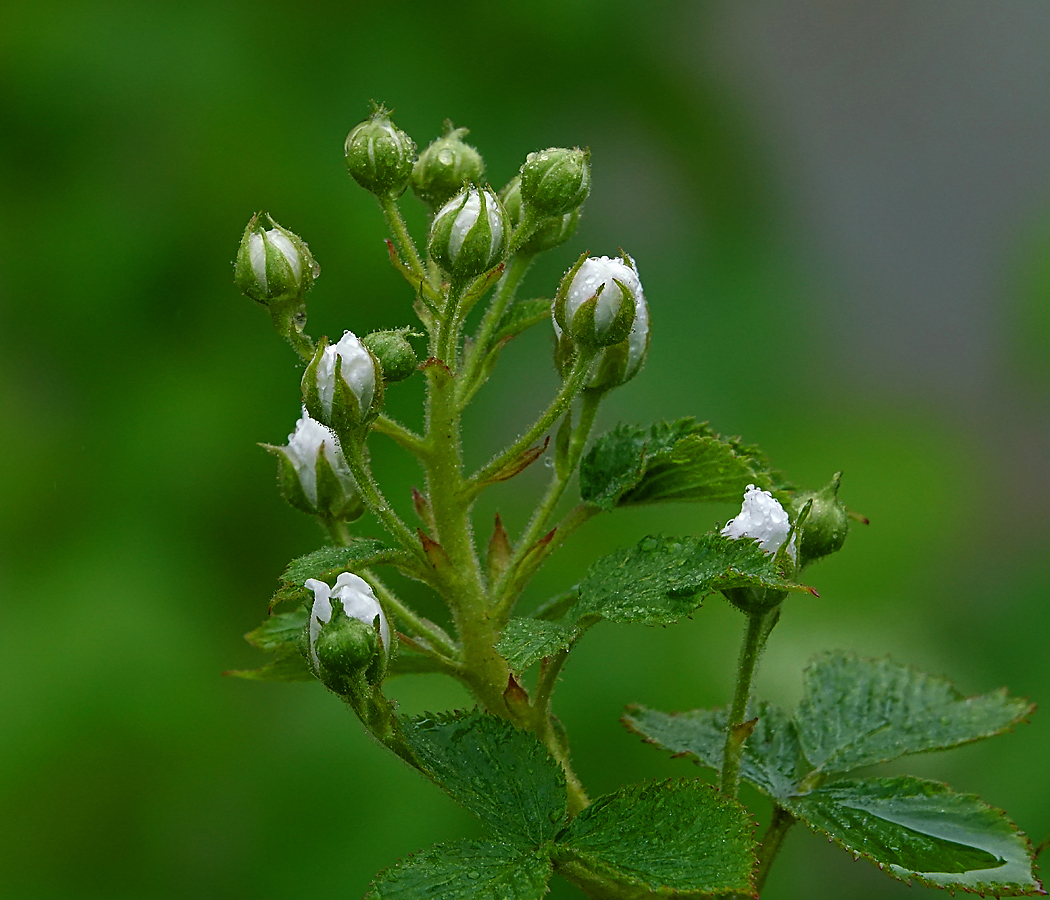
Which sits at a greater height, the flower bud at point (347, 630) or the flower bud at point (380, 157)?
the flower bud at point (380, 157)

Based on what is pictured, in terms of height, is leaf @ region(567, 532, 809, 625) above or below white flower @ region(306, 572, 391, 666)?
above

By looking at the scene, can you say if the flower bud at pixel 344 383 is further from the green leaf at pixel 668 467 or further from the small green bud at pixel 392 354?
the green leaf at pixel 668 467

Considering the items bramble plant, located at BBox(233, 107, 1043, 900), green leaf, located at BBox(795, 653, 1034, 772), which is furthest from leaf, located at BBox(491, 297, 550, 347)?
green leaf, located at BBox(795, 653, 1034, 772)

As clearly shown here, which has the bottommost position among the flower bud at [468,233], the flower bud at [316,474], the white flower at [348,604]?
the white flower at [348,604]

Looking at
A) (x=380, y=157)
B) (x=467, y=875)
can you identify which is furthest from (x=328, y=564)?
(x=380, y=157)

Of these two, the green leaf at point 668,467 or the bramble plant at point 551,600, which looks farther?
the green leaf at point 668,467

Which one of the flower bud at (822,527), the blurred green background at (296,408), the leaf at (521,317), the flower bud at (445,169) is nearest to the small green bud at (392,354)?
the leaf at (521,317)

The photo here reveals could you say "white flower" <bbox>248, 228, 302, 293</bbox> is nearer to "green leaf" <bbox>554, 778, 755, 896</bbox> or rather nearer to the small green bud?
the small green bud
